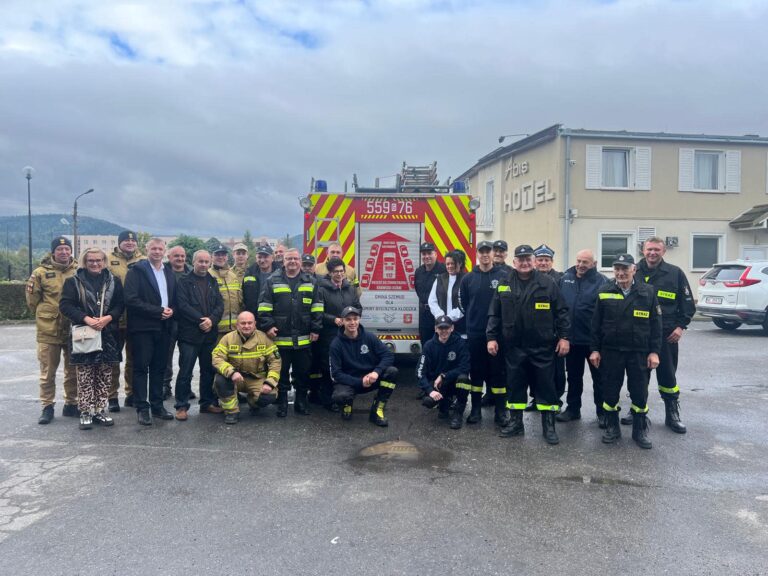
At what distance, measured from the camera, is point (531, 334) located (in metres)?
5.61

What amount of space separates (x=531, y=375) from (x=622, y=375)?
2.73ft

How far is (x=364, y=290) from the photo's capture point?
→ 7820mm

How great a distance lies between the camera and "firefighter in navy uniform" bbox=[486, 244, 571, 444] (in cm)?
557

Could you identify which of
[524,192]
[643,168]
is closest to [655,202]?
[643,168]

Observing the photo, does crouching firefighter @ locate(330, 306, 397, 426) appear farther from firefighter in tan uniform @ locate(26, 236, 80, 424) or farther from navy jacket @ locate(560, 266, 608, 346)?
firefighter in tan uniform @ locate(26, 236, 80, 424)

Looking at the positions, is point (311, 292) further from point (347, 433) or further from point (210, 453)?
point (210, 453)

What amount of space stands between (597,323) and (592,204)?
1505 centimetres

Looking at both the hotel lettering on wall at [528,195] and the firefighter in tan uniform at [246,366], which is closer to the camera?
the firefighter in tan uniform at [246,366]

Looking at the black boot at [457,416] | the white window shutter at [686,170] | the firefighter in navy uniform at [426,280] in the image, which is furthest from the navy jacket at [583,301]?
the white window shutter at [686,170]

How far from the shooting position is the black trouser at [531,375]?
5586 mm

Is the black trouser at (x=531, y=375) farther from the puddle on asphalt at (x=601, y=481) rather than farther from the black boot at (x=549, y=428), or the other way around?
the puddle on asphalt at (x=601, y=481)

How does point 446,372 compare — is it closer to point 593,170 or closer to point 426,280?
point 426,280

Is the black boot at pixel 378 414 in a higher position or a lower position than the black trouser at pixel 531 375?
lower

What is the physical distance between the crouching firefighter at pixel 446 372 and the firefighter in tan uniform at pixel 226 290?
7.12 ft
